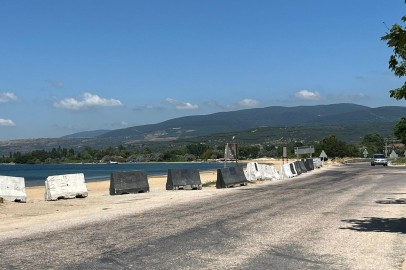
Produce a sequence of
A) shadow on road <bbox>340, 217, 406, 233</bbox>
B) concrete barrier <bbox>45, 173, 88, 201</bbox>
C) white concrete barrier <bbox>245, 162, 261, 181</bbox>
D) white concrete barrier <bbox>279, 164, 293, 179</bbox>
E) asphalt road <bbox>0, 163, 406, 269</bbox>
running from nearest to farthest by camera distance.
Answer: asphalt road <bbox>0, 163, 406, 269</bbox>
shadow on road <bbox>340, 217, 406, 233</bbox>
concrete barrier <bbox>45, 173, 88, 201</bbox>
white concrete barrier <bbox>245, 162, 261, 181</bbox>
white concrete barrier <bbox>279, 164, 293, 179</bbox>

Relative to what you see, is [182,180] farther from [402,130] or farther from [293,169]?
[402,130]

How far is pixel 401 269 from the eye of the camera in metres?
6.88

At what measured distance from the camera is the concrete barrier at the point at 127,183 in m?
20.6

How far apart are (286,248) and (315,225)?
293cm

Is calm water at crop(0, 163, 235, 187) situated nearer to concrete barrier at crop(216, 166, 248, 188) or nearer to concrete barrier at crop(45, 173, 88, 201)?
concrete barrier at crop(216, 166, 248, 188)

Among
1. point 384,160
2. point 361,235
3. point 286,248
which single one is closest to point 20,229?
point 286,248

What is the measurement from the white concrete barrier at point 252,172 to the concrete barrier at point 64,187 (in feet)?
43.4

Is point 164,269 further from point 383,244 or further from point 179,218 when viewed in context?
point 179,218

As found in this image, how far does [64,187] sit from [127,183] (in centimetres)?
333

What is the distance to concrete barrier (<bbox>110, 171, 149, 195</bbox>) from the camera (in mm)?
20609

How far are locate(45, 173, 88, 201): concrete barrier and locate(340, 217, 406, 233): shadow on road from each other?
35.6 ft

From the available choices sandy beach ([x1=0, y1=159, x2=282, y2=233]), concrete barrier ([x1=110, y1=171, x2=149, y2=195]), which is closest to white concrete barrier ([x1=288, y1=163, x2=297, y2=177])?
concrete barrier ([x1=110, y1=171, x2=149, y2=195])

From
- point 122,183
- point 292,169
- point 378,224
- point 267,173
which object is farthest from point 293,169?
point 378,224

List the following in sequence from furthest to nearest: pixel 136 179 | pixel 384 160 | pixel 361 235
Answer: pixel 384 160, pixel 136 179, pixel 361 235
